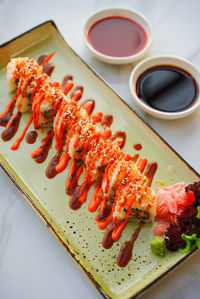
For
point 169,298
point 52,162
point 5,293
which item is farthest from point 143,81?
point 5,293

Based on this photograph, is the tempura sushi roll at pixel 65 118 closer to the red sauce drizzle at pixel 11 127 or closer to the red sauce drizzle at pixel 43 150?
the red sauce drizzle at pixel 43 150

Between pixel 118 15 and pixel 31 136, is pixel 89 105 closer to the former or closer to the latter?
pixel 31 136

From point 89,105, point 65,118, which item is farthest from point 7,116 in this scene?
point 89,105

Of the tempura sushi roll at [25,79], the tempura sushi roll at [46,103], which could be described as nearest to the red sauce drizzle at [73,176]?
the tempura sushi roll at [46,103]

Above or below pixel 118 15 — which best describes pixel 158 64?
below

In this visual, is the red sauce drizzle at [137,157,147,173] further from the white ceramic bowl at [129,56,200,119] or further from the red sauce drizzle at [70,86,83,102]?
the red sauce drizzle at [70,86,83,102]

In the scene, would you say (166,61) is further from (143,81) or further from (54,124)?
(54,124)

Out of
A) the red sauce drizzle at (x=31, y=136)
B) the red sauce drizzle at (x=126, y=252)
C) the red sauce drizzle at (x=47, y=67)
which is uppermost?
the red sauce drizzle at (x=47, y=67)
